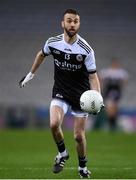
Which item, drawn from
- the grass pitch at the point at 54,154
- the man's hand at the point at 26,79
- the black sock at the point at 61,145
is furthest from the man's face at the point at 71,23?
the grass pitch at the point at 54,154

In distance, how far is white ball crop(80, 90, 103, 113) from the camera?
37.5 feet

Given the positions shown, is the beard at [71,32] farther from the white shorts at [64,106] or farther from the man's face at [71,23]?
the white shorts at [64,106]

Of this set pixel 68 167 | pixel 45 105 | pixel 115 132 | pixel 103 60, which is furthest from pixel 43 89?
pixel 68 167

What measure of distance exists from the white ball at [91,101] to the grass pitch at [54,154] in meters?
1.00

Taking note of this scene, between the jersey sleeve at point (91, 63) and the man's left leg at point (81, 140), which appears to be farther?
the man's left leg at point (81, 140)

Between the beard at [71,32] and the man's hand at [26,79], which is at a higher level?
the beard at [71,32]

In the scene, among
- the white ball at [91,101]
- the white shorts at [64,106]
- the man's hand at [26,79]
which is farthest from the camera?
the man's hand at [26,79]

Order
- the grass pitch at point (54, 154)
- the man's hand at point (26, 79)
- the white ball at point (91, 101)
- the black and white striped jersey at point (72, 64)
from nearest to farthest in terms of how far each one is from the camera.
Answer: the white ball at point (91, 101), the black and white striped jersey at point (72, 64), the grass pitch at point (54, 154), the man's hand at point (26, 79)

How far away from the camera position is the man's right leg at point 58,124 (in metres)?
11.7

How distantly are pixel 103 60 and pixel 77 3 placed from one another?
231 centimetres

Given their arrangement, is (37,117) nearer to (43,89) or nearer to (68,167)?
(43,89)

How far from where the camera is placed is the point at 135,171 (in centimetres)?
1270

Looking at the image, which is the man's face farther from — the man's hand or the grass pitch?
the grass pitch

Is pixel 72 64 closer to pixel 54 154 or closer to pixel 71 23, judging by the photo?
pixel 71 23
